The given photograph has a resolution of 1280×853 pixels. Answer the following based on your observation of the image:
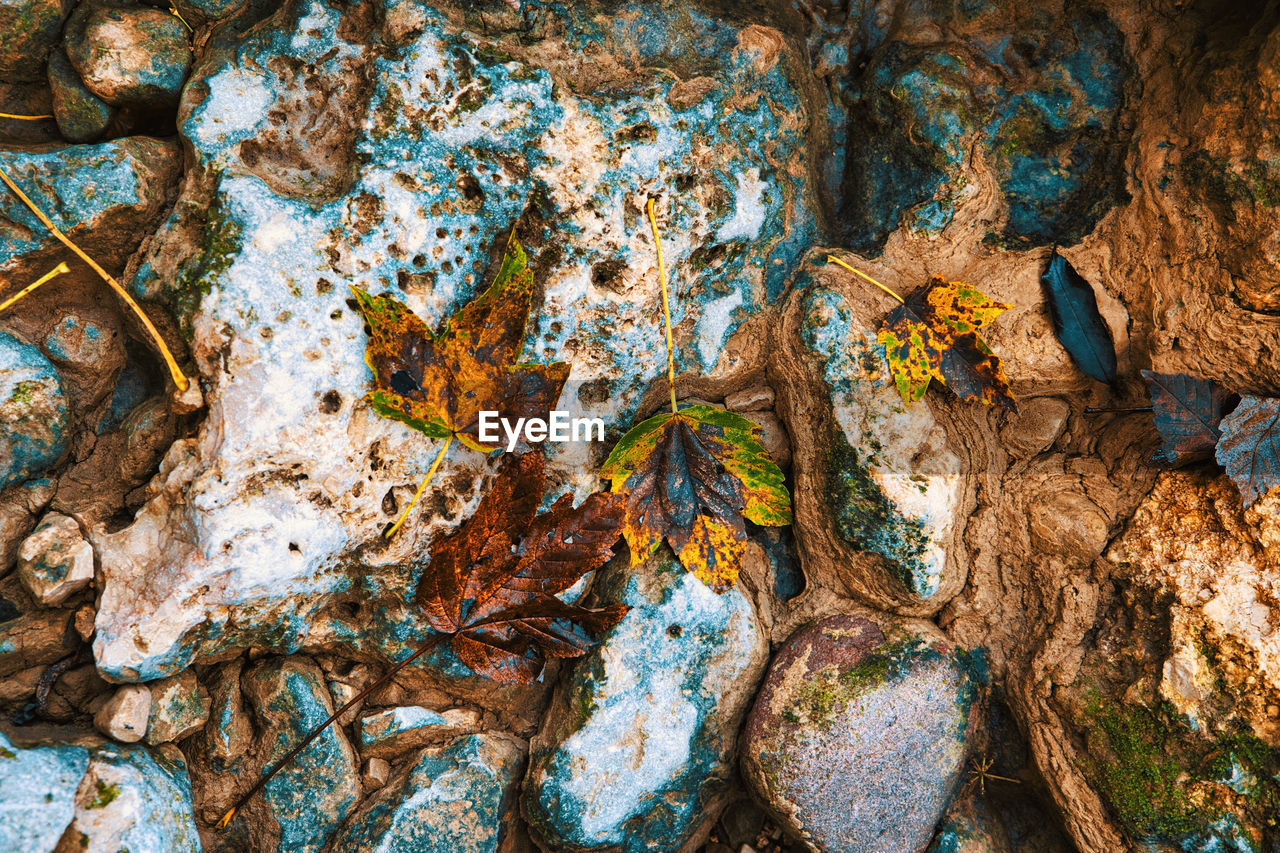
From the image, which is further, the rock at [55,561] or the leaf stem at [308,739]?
the leaf stem at [308,739]

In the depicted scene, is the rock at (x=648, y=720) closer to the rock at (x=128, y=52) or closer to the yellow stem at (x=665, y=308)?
the yellow stem at (x=665, y=308)

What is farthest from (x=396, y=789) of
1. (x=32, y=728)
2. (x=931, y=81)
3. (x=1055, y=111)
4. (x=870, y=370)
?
(x=1055, y=111)

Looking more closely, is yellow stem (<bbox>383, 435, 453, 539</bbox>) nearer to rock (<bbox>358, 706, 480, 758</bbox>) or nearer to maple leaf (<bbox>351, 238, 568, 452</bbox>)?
maple leaf (<bbox>351, 238, 568, 452</bbox>)

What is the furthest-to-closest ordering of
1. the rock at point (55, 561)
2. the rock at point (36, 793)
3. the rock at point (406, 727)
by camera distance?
1. the rock at point (406, 727)
2. the rock at point (55, 561)
3. the rock at point (36, 793)

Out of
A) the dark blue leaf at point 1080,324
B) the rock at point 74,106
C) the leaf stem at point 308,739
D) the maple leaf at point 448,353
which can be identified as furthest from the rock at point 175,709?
the dark blue leaf at point 1080,324

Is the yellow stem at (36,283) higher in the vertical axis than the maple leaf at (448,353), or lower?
lower

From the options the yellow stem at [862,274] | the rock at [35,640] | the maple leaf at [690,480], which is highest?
the yellow stem at [862,274]

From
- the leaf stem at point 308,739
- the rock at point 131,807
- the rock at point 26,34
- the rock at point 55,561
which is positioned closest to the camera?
the rock at point 131,807
